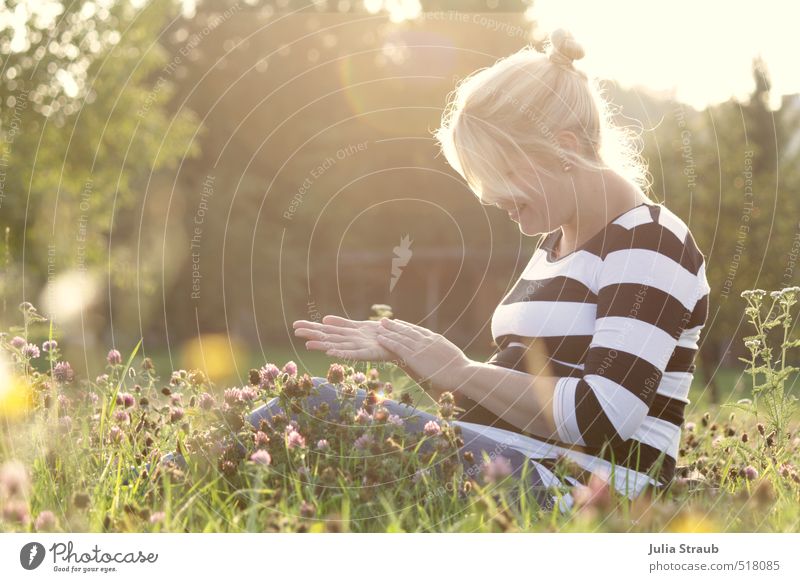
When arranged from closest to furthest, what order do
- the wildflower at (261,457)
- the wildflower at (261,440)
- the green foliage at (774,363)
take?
the wildflower at (261,457) < the wildflower at (261,440) < the green foliage at (774,363)

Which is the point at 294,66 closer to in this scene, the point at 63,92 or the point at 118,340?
the point at 118,340

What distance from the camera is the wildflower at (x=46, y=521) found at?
252 centimetres

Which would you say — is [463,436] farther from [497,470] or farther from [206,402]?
[206,402]

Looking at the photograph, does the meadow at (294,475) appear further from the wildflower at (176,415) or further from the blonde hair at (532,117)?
the blonde hair at (532,117)

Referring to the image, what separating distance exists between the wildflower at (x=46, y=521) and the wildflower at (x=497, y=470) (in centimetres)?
134

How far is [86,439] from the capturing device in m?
3.12

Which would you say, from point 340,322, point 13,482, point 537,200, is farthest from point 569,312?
point 13,482

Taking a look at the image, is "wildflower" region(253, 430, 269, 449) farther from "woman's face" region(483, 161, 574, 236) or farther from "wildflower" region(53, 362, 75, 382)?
"woman's face" region(483, 161, 574, 236)

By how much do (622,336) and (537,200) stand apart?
634 millimetres

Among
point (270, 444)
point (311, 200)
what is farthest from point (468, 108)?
point (311, 200)

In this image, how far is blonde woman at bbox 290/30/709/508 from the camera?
8.25ft

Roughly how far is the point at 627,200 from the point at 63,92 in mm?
10852

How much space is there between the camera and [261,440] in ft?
9.14

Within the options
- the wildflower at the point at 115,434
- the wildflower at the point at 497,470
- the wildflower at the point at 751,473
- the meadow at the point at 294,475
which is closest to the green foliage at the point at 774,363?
the meadow at the point at 294,475
